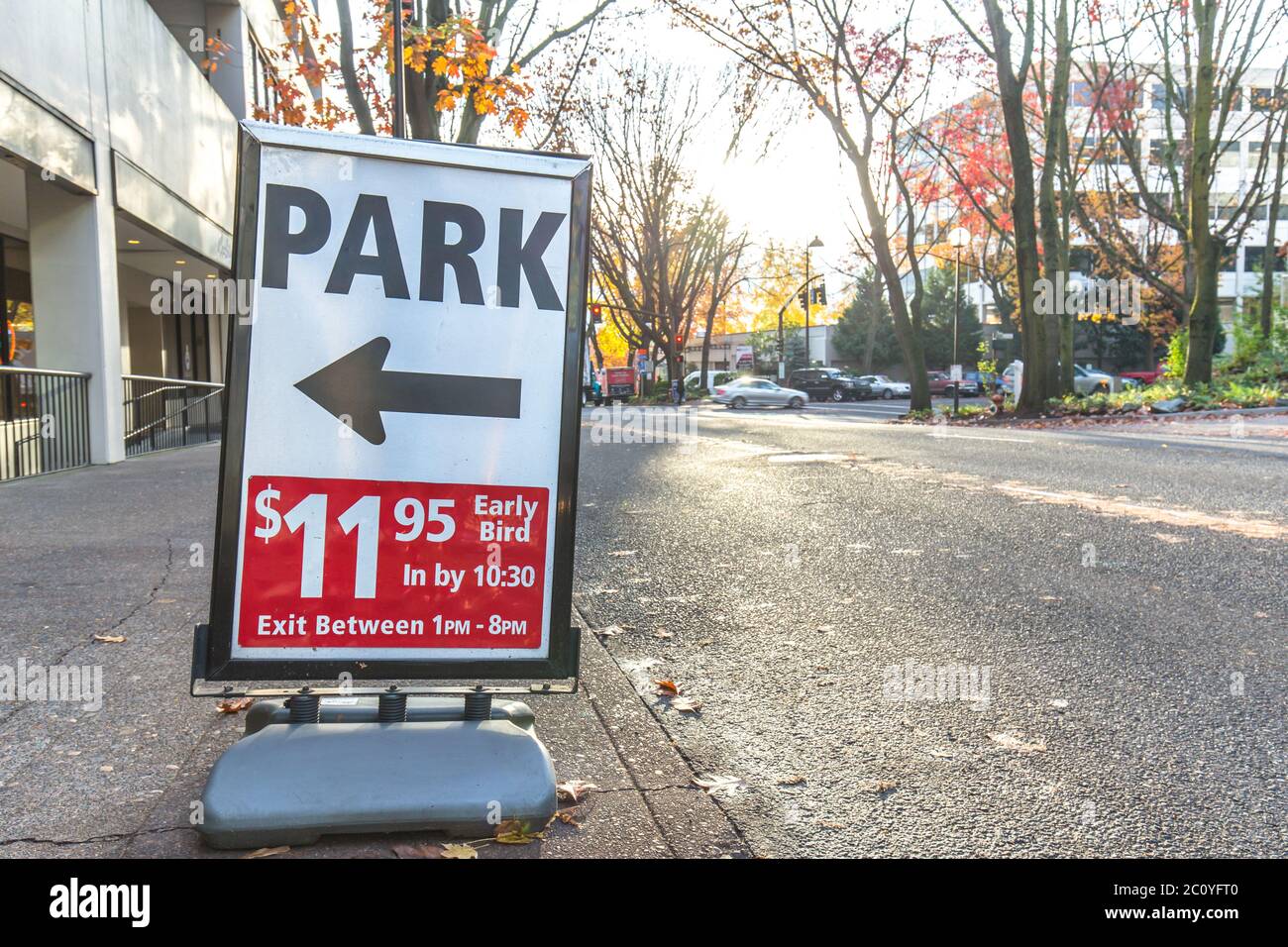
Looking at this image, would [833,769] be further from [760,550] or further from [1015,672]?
[760,550]

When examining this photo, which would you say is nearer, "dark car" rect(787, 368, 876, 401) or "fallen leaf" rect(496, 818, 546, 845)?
"fallen leaf" rect(496, 818, 546, 845)

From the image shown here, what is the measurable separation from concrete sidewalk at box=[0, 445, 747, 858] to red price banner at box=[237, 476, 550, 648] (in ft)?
1.76

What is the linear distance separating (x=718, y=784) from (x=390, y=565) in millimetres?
1174

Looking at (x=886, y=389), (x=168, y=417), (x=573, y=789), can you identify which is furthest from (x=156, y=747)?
(x=886, y=389)

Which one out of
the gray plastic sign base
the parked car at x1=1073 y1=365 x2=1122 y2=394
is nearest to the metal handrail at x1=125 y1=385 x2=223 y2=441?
the gray plastic sign base

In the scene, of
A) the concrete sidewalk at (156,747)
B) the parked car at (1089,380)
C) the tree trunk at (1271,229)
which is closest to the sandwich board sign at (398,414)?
the concrete sidewalk at (156,747)

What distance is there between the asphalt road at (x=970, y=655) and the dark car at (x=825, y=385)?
47.2 m

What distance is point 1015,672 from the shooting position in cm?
431

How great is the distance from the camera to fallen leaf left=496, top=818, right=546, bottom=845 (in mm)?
2753

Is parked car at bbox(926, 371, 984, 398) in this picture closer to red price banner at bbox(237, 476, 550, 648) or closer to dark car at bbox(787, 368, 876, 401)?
dark car at bbox(787, 368, 876, 401)

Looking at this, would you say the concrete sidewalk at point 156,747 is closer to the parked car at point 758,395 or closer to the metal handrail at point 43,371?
the metal handrail at point 43,371

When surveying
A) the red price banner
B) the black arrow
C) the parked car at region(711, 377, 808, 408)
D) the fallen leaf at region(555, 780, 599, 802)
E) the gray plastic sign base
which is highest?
the black arrow

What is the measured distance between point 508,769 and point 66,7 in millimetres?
13309

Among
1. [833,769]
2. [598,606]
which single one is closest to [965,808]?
[833,769]
